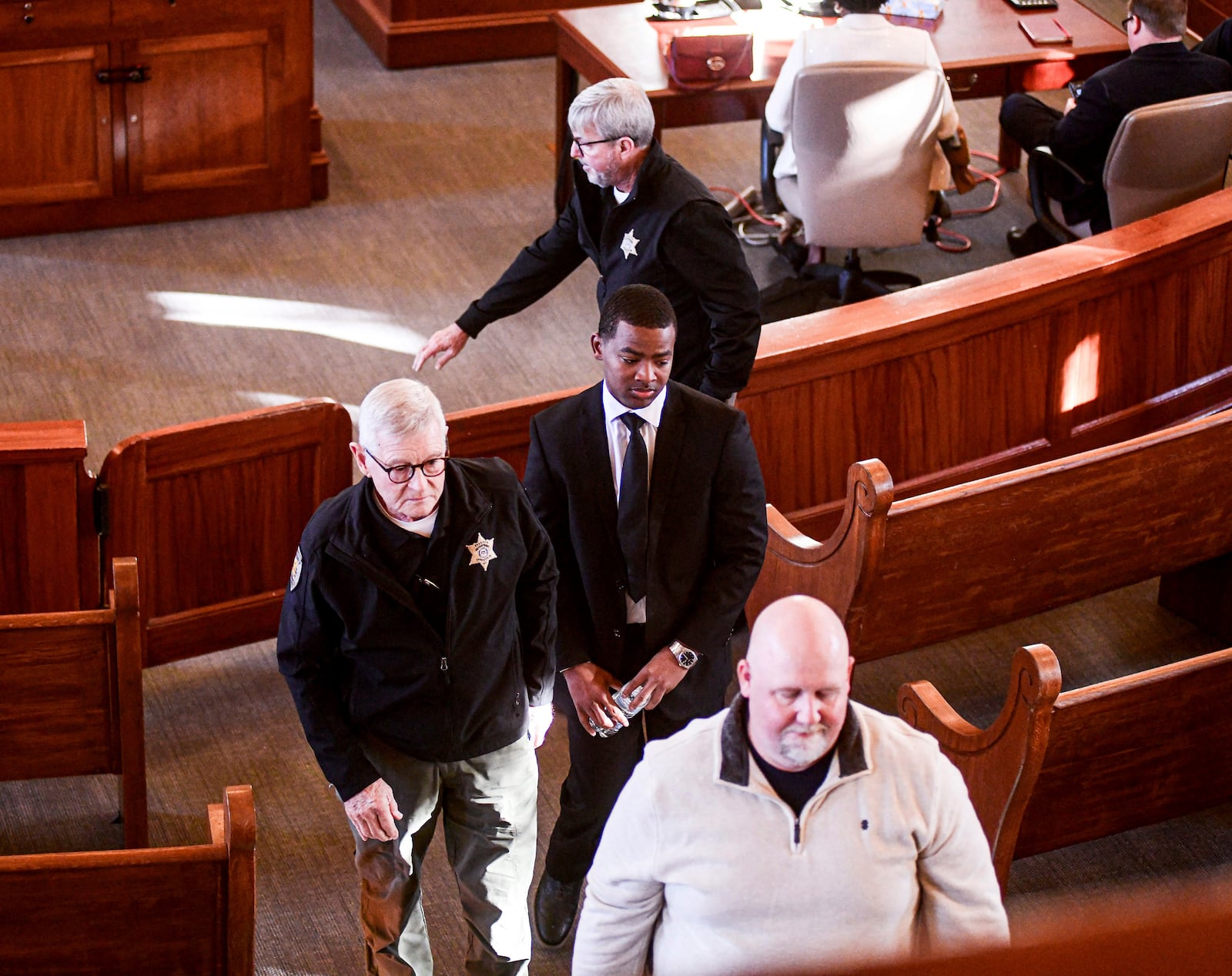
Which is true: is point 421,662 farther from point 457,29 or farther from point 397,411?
point 457,29

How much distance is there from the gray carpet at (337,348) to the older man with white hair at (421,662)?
53cm

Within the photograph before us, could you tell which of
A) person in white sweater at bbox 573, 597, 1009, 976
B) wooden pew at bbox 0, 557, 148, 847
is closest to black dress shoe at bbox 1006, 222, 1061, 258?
wooden pew at bbox 0, 557, 148, 847

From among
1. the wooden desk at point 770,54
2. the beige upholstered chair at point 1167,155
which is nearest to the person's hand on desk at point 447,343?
the wooden desk at point 770,54

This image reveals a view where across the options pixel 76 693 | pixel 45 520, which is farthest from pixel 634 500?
pixel 45 520

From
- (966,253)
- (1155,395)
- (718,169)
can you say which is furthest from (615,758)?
(718,169)

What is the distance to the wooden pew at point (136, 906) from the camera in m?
2.29

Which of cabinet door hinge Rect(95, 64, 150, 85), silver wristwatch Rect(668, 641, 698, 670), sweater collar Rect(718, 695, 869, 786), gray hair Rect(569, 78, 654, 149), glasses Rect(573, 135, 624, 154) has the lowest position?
silver wristwatch Rect(668, 641, 698, 670)

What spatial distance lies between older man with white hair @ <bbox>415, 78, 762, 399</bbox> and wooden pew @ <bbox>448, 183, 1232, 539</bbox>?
42 cm

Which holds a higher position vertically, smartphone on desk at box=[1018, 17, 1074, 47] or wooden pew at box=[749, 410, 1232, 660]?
smartphone on desk at box=[1018, 17, 1074, 47]

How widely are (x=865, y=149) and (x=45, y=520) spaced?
2.76m

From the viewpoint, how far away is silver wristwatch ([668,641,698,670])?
2830 millimetres

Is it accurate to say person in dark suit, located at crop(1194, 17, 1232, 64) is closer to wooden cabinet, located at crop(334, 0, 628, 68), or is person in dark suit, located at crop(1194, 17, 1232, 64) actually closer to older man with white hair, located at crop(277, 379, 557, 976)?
wooden cabinet, located at crop(334, 0, 628, 68)

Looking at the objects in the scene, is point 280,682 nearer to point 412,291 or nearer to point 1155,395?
point 412,291

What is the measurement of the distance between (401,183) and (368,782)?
4.35 m
